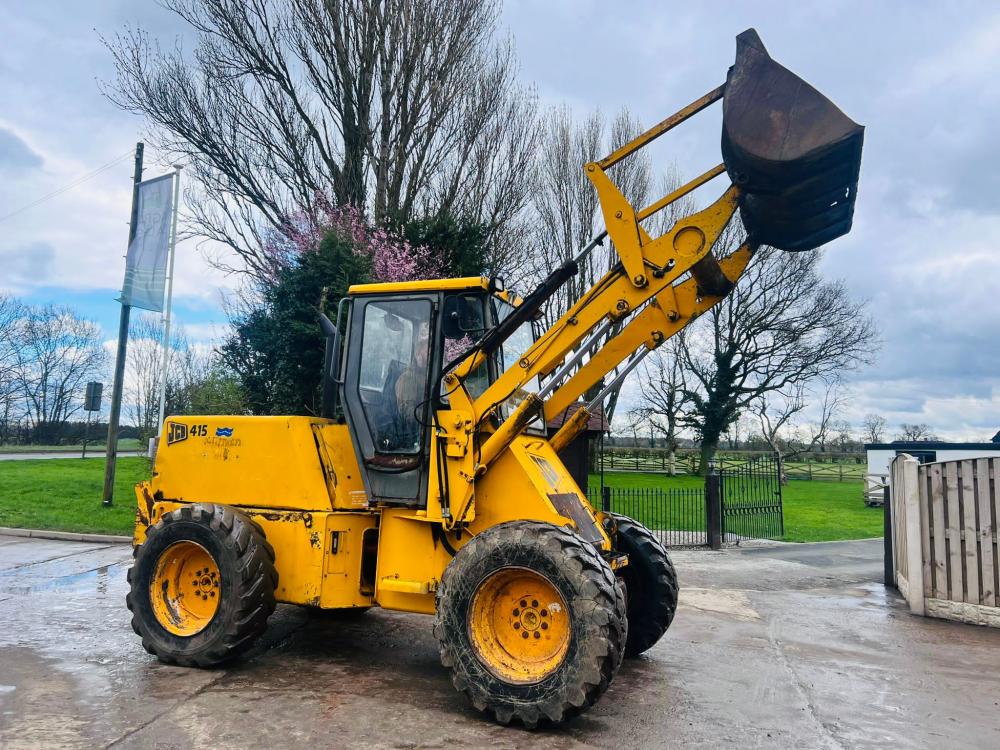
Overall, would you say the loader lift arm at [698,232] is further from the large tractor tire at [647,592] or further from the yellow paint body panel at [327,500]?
the large tractor tire at [647,592]

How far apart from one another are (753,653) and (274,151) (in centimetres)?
1482

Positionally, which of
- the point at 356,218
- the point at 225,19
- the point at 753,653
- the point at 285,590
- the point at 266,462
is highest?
the point at 225,19

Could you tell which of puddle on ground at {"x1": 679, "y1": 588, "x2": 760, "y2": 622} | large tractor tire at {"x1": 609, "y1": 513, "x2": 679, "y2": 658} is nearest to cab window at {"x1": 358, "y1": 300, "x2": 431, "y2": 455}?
large tractor tire at {"x1": 609, "y1": 513, "x2": 679, "y2": 658}

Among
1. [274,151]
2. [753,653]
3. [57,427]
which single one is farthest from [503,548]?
[57,427]

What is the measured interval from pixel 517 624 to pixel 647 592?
165 centimetres

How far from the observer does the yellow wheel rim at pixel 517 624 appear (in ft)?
14.3

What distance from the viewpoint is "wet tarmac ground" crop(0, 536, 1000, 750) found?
4.10 meters

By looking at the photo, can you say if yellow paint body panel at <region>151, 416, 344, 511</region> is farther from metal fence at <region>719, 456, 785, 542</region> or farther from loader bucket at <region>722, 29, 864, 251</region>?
metal fence at <region>719, 456, 785, 542</region>

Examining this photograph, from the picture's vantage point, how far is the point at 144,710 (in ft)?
14.2

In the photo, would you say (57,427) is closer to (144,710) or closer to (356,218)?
(356,218)

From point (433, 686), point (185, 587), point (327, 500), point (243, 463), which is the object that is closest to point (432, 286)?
point (327, 500)

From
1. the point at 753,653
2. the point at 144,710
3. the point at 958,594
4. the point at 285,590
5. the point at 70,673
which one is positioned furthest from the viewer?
the point at 958,594

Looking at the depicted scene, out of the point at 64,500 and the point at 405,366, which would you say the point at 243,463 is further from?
the point at 64,500

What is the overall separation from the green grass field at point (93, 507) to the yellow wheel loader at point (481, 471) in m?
7.82
